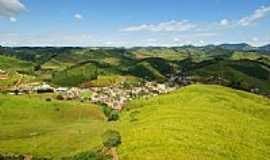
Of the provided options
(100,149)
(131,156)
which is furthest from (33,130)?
(131,156)

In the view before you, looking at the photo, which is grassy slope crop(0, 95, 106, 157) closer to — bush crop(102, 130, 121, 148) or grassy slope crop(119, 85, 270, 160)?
bush crop(102, 130, 121, 148)

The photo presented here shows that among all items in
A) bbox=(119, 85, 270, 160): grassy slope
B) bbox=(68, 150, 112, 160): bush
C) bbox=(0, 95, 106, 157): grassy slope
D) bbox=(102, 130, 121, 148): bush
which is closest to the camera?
bbox=(119, 85, 270, 160): grassy slope

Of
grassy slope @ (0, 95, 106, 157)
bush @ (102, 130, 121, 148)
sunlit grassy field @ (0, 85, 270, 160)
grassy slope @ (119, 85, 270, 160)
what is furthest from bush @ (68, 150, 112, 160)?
grassy slope @ (0, 95, 106, 157)

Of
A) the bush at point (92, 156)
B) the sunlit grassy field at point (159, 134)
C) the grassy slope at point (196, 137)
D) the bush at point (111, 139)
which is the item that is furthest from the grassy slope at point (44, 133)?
the grassy slope at point (196, 137)

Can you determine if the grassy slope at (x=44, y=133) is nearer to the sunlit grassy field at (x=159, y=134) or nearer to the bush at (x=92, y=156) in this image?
the sunlit grassy field at (x=159, y=134)

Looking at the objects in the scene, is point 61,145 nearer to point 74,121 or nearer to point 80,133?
point 80,133

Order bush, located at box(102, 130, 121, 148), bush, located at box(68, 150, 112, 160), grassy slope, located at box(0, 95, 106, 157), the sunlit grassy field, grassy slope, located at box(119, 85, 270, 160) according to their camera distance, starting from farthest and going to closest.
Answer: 1. grassy slope, located at box(0, 95, 106, 157)
2. bush, located at box(102, 130, 121, 148)
3. the sunlit grassy field
4. bush, located at box(68, 150, 112, 160)
5. grassy slope, located at box(119, 85, 270, 160)
